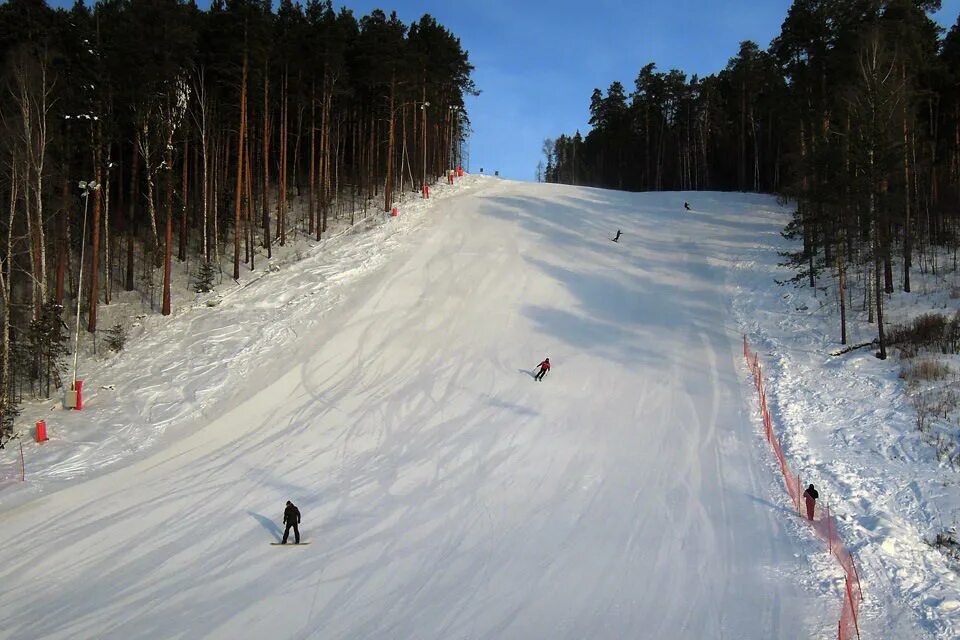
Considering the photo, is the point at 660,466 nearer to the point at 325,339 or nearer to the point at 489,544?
the point at 489,544

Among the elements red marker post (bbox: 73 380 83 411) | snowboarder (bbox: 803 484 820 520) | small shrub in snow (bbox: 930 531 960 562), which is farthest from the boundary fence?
red marker post (bbox: 73 380 83 411)

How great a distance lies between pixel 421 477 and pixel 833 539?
9205 mm

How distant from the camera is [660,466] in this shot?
1536 cm

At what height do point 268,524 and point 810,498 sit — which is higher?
point 810,498

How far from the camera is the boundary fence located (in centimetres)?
930

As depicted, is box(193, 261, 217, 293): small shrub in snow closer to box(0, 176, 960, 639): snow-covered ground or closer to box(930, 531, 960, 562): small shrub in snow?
box(0, 176, 960, 639): snow-covered ground

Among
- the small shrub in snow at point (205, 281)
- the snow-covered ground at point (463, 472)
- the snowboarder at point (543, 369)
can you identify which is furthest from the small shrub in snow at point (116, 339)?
the snowboarder at point (543, 369)

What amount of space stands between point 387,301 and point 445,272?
4.93 metres

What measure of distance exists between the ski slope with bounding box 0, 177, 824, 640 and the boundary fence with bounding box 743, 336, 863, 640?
262 mm

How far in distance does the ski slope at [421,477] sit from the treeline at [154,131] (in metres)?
5.10

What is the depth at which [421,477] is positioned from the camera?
15117 mm

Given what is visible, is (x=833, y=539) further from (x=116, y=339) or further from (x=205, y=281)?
(x=205, y=281)

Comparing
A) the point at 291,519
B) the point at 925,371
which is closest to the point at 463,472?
the point at 291,519

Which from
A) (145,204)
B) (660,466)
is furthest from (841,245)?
(145,204)
